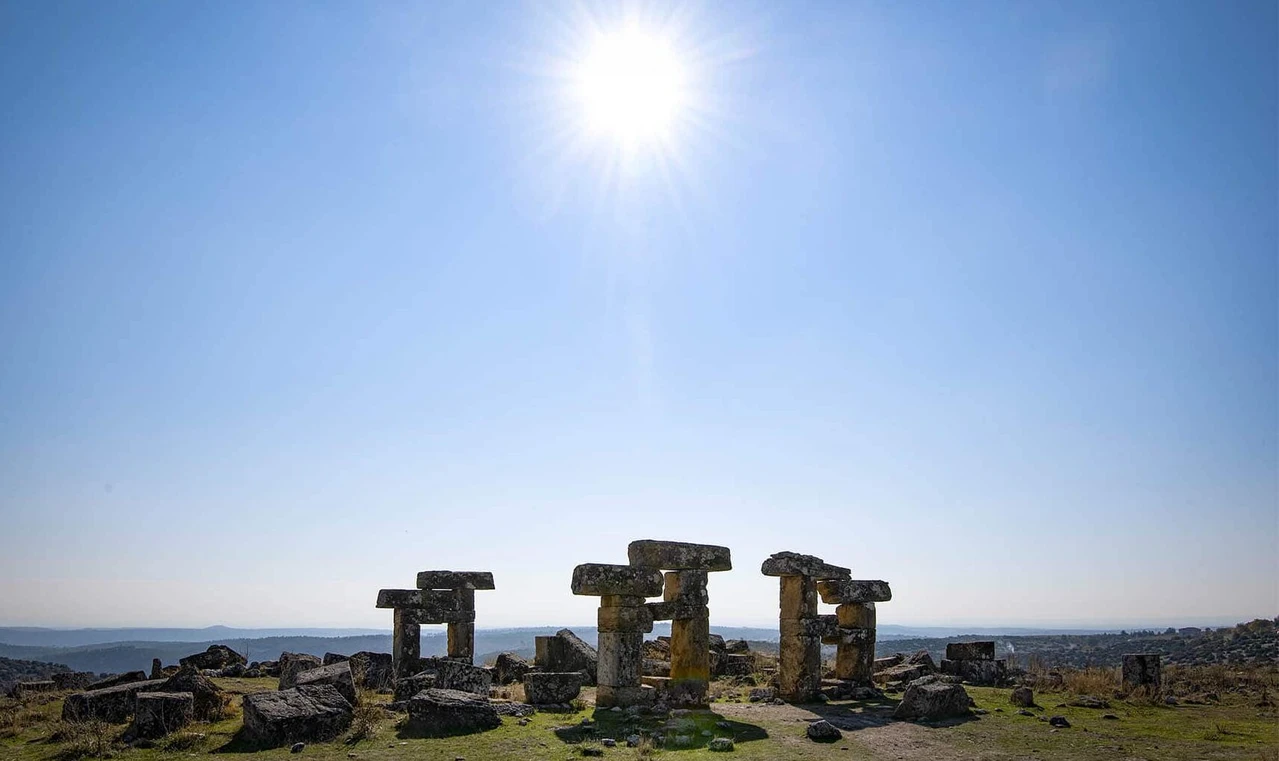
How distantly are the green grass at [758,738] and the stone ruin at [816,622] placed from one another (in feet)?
7.03

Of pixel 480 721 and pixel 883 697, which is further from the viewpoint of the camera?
→ pixel 883 697

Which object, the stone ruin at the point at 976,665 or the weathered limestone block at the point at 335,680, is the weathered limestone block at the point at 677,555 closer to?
the weathered limestone block at the point at 335,680

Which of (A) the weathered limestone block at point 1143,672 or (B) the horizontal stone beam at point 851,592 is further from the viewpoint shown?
(B) the horizontal stone beam at point 851,592

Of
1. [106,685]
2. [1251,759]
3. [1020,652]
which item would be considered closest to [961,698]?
[1251,759]

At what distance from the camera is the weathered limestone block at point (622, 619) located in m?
17.0

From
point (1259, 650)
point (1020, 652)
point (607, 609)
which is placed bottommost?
point (1020, 652)

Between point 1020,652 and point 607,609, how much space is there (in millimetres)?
53796

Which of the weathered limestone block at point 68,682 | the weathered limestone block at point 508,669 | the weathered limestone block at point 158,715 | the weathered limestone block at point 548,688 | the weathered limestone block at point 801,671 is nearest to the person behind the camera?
the weathered limestone block at point 158,715

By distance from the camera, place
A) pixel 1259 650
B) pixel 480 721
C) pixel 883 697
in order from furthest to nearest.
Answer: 1. pixel 1259 650
2. pixel 883 697
3. pixel 480 721

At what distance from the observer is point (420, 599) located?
22.5 metres

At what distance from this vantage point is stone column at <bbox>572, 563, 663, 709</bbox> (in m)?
16.9

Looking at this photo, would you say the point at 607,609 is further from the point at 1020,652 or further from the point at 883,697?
Result: the point at 1020,652

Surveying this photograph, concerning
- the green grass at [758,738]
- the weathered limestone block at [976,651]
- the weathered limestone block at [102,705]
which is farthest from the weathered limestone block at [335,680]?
the weathered limestone block at [976,651]

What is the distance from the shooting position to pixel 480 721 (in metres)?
14.2
